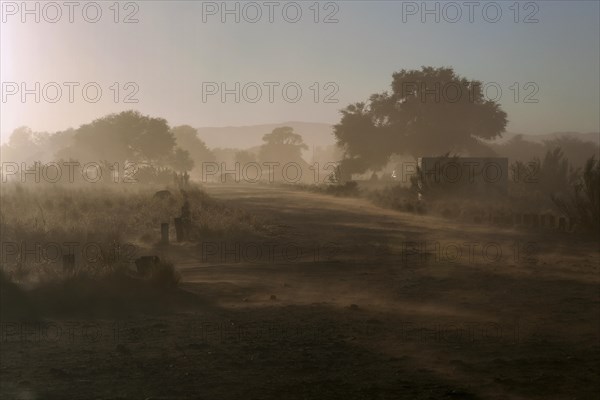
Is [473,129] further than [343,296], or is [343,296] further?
[473,129]

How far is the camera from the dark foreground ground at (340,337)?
755 cm

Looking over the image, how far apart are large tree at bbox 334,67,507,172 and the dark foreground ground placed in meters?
42.8

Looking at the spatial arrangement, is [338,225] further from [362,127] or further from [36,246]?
[362,127]

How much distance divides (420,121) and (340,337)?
171 ft

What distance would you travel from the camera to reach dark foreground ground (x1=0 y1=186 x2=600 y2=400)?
24.8 feet

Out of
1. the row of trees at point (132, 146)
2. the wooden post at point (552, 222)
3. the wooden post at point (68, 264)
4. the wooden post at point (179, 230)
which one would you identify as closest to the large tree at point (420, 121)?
the row of trees at point (132, 146)

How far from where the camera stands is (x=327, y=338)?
31.3 ft

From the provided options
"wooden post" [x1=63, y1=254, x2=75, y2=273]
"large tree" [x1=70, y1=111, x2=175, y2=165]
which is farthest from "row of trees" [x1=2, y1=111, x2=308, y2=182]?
"wooden post" [x1=63, y1=254, x2=75, y2=273]

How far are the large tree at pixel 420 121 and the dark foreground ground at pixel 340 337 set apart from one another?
140ft

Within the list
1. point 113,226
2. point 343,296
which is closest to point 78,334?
point 343,296

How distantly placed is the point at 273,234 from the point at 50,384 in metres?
15.3

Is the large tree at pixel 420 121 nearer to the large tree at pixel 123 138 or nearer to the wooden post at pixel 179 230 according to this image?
the large tree at pixel 123 138

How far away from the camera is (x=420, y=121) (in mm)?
59906

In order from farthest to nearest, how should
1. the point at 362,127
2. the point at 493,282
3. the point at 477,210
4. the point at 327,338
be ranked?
1. the point at 362,127
2. the point at 477,210
3. the point at 493,282
4. the point at 327,338
